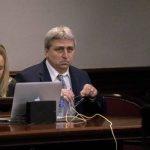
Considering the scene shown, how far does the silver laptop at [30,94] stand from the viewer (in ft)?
9.38

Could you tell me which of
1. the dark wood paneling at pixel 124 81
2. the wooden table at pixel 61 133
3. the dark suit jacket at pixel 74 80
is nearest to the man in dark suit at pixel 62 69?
the dark suit jacket at pixel 74 80

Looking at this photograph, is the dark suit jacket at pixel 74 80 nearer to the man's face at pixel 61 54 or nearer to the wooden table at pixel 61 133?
the man's face at pixel 61 54

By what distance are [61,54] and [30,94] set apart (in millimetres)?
826

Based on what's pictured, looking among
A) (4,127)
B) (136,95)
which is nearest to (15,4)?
(136,95)

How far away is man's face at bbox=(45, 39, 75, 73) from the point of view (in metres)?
3.63

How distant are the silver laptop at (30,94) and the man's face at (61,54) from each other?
68 cm

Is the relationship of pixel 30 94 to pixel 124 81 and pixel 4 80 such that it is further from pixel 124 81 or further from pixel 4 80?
pixel 124 81

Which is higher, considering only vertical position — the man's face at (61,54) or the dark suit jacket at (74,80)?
the man's face at (61,54)

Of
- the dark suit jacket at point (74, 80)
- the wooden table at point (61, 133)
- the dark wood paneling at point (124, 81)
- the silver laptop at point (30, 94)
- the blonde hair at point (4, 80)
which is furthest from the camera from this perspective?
the dark wood paneling at point (124, 81)

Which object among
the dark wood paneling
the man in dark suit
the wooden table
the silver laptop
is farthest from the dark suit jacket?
the dark wood paneling

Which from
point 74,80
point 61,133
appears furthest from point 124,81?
point 61,133

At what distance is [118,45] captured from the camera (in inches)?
209

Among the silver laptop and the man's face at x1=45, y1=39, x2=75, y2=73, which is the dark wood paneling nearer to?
the man's face at x1=45, y1=39, x2=75, y2=73

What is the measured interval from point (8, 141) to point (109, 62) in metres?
2.93
